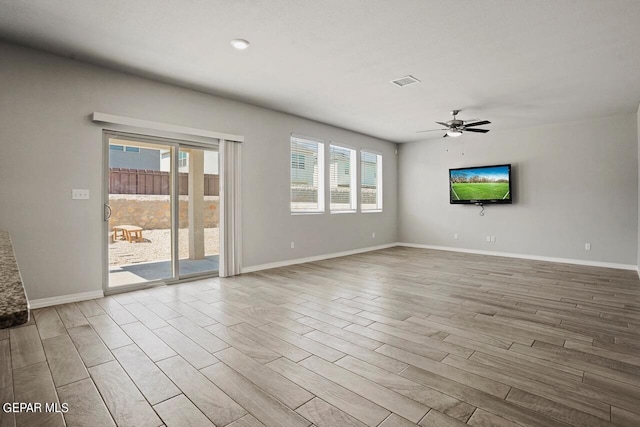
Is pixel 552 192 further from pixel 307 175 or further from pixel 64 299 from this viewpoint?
pixel 64 299

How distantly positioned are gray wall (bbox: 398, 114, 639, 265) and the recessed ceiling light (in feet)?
20.1

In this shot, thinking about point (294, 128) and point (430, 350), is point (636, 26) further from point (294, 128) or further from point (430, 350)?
point (294, 128)

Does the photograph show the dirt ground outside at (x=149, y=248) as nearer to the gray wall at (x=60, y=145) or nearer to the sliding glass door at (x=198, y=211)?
the sliding glass door at (x=198, y=211)

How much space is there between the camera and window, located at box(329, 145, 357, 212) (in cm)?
748

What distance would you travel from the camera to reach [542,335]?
2986mm

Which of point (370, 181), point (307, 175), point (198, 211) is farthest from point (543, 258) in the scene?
point (198, 211)

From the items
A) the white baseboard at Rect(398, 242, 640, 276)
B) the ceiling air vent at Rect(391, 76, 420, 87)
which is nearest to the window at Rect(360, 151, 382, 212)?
the white baseboard at Rect(398, 242, 640, 276)

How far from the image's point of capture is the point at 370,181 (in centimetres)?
861

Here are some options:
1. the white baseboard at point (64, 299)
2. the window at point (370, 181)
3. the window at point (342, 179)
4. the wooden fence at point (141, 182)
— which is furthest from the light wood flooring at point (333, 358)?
the window at point (370, 181)

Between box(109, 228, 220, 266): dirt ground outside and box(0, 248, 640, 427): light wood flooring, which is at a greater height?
box(109, 228, 220, 266): dirt ground outside

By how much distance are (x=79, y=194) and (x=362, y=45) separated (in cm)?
372

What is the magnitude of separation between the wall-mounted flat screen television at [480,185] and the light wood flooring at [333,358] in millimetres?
3218

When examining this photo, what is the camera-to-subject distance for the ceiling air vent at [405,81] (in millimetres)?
A: 4549

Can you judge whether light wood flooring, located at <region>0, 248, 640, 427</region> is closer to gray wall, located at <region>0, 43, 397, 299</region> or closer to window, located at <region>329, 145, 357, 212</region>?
gray wall, located at <region>0, 43, 397, 299</region>
